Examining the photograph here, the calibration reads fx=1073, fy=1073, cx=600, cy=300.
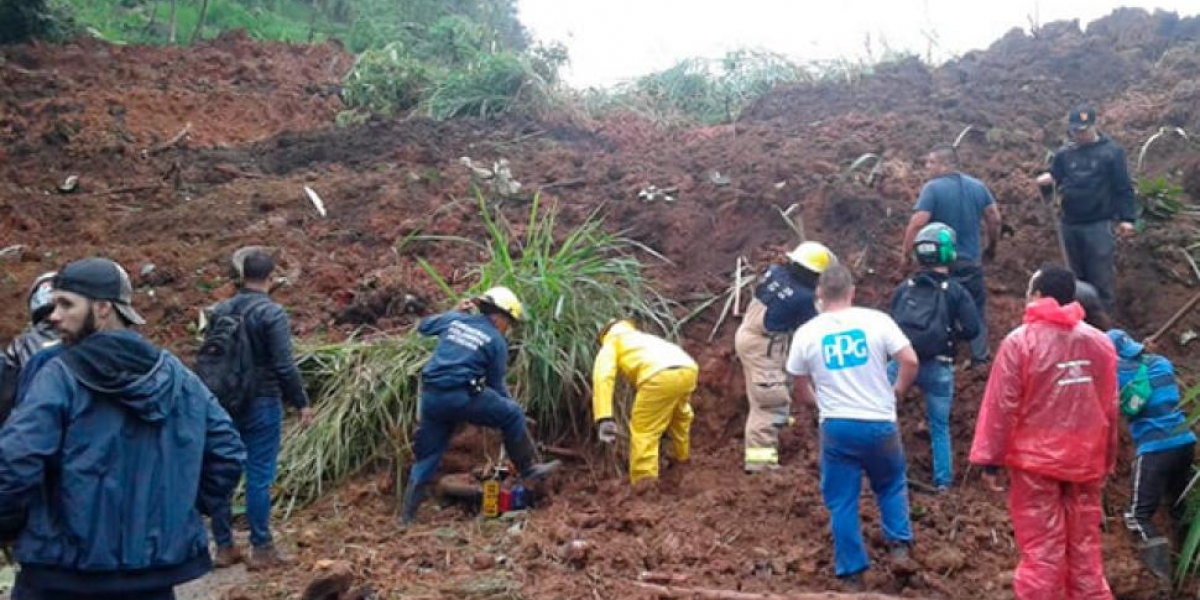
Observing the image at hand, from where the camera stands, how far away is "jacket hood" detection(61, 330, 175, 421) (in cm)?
340

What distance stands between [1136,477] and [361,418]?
194 inches

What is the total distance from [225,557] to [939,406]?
14.1 feet

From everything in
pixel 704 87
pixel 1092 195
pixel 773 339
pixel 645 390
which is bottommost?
pixel 645 390

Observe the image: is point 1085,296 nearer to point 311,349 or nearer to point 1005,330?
point 1005,330

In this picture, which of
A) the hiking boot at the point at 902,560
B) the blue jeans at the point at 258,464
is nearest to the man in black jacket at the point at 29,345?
the blue jeans at the point at 258,464

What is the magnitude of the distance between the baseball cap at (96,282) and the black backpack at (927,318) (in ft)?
14.4

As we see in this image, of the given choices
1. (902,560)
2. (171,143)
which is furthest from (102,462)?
(171,143)

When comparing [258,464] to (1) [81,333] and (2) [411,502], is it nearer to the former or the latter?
(2) [411,502]

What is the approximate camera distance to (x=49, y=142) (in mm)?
13195

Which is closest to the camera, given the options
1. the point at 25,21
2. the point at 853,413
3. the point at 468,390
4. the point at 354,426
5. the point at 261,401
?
the point at 853,413

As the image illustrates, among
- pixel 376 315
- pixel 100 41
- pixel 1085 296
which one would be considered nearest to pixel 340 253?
pixel 376 315

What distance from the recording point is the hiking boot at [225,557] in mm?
6207

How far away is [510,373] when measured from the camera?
25.5ft

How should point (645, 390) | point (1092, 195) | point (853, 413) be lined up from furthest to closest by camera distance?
point (1092, 195), point (645, 390), point (853, 413)
